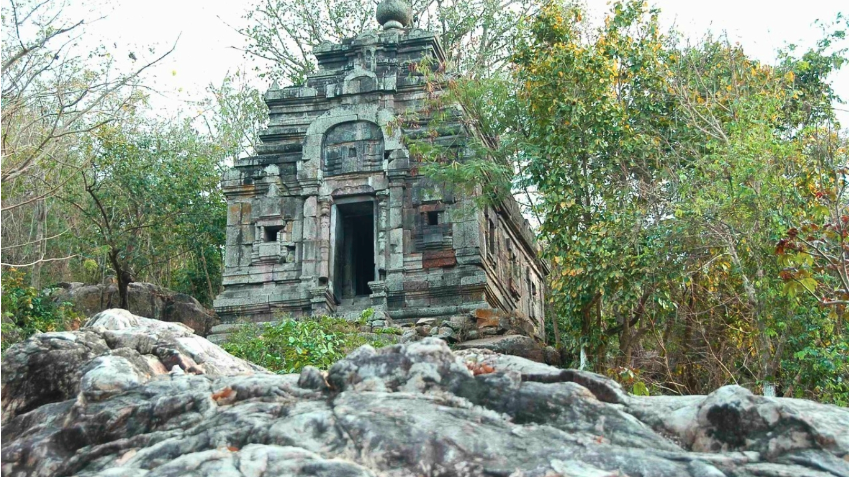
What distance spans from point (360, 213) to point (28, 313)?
19.1 ft

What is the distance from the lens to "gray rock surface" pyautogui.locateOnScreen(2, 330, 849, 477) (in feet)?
18.9

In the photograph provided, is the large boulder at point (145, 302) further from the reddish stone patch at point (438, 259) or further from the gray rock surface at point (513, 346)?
the gray rock surface at point (513, 346)

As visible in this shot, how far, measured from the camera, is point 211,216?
23.0 metres

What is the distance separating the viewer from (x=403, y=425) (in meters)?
6.04

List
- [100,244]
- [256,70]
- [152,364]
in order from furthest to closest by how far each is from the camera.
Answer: [256,70], [100,244], [152,364]

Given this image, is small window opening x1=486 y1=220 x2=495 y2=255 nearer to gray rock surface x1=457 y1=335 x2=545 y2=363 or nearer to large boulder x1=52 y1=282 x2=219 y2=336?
gray rock surface x1=457 y1=335 x2=545 y2=363

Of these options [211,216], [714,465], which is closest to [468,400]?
[714,465]

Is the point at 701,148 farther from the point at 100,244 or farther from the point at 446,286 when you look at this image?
the point at 100,244

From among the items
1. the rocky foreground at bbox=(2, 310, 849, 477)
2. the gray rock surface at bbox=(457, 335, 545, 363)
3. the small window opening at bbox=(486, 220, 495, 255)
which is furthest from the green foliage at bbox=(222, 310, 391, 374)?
the rocky foreground at bbox=(2, 310, 849, 477)

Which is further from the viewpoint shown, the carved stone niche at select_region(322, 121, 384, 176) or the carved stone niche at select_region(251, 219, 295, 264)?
the carved stone niche at select_region(322, 121, 384, 176)

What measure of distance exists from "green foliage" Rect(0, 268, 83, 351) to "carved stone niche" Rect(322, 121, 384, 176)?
497 cm

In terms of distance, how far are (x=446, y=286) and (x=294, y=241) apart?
2.87 meters

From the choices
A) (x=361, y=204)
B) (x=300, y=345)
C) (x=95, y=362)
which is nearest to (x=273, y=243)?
(x=361, y=204)

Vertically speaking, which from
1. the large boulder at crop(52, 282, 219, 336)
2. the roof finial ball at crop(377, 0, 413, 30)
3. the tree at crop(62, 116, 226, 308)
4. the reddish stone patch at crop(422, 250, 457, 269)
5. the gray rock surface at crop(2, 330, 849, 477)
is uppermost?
the roof finial ball at crop(377, 0, 413, 30)
